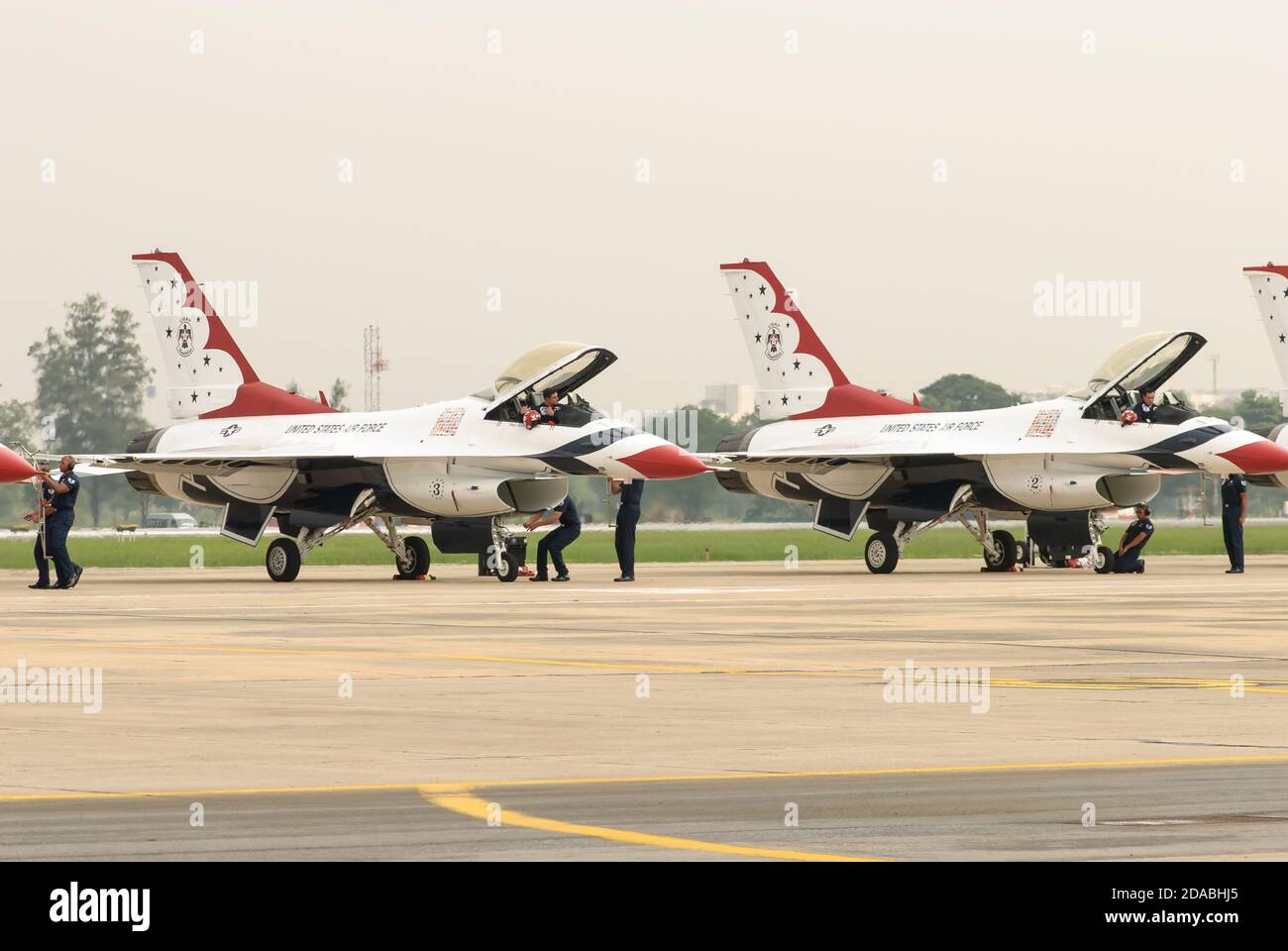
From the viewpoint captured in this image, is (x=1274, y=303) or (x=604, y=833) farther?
(x=1274, y=303)

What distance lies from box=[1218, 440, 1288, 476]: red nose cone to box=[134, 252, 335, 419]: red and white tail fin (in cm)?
1725

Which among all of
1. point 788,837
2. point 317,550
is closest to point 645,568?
point 317,550

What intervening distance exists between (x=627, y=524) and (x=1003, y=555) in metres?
9.49

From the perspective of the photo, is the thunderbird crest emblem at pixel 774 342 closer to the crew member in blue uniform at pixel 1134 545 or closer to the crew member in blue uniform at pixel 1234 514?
the crew member in blue uniform at pixel 1134 545

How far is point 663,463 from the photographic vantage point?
35656 mm

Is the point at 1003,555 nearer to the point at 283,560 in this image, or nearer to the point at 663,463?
the point at 663,463

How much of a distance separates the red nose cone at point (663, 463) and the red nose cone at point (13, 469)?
971 cm

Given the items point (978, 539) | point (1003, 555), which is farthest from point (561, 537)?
point (1003, 555)

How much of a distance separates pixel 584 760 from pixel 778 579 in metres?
26.4

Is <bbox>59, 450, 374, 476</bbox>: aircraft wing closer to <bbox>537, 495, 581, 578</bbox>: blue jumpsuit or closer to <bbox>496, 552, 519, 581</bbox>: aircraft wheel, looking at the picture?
<bbox>496, 552, 519, 581</bbox>: aircraft wheel

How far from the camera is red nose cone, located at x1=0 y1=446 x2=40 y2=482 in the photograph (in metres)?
33.3

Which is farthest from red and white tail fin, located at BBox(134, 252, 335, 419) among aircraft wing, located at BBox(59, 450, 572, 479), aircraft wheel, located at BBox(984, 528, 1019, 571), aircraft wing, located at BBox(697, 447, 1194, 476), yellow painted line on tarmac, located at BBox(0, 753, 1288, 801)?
yellow painted line on tarmac, located at BBox(0, 753, 1288, 801)

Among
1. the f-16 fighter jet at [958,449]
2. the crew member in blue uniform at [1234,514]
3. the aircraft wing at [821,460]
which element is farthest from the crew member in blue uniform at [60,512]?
the crew member in blue uniform at [1234,514]
